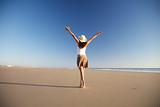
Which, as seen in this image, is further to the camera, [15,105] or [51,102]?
[51,102]

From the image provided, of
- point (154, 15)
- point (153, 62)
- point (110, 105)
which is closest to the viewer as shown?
point (153, 62)

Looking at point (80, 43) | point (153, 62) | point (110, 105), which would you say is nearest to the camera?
point (153, 62)

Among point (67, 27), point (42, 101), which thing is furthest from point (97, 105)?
point (67, 27)

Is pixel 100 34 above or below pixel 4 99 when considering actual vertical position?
above

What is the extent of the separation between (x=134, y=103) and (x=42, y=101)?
1069 millimetres

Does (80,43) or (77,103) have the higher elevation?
(80,43)

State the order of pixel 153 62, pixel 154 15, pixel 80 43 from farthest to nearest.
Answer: pixel 80 43 < pixel 154 15 < pixel 153 62

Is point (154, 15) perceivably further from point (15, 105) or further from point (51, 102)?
point (15, 105)

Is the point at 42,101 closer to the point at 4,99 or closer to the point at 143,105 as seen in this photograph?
the point at 4,99

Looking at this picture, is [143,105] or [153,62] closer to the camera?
[153,62]

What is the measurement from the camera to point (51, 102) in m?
2.21

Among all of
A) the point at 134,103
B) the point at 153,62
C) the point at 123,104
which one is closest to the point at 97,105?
the point at 123,104

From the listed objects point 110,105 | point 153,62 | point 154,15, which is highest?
point 154,15

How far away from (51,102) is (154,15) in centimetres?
149
